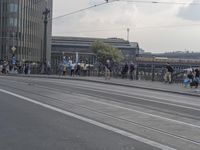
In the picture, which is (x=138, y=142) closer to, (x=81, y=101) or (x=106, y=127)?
(x=106, y=127)

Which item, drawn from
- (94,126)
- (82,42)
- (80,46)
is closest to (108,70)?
(94,126)

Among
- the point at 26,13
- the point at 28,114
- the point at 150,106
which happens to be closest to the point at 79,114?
the point at 28,114

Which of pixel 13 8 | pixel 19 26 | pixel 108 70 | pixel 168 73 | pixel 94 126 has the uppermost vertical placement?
pixel 13 8

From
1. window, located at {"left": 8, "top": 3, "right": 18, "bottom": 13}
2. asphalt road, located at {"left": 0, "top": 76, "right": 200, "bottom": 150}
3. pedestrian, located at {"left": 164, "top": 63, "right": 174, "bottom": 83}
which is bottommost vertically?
→ asphalt road, located at {"left": 0, "top": 76, "right": 200, "bottom": 150}

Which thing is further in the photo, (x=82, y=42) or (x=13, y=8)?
(x=82, y=42)

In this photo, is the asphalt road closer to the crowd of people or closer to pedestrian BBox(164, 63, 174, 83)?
the crowd of people

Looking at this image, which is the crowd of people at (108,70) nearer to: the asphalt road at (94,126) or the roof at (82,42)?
the asphalt road at (94,126)

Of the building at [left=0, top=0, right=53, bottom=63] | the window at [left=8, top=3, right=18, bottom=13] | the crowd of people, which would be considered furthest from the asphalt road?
the window at [left=8, top=3, right=18, bottom=13]

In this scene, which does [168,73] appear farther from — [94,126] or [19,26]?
[19,26]

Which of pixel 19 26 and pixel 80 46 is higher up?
pixel 19 26

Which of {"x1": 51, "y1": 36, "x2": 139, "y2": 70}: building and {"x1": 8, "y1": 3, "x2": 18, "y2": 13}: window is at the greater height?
{"x1": 8, "y1": 3, "x2": 18, "y2": 13}: window

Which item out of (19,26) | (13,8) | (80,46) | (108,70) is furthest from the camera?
(80,46)

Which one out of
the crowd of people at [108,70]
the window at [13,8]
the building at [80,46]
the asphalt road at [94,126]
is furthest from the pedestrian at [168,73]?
the building at [80,46]

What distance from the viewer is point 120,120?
14844 millimetres
